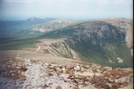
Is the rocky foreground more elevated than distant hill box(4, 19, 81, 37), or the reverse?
distant hill box(4, 19, 81, 37)

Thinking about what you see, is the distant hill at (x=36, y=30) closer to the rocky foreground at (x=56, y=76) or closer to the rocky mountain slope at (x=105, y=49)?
the rocky mountain slope at (x=105, y=49)

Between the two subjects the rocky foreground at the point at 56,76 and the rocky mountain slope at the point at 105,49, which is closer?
the rocky foreground at the point at 56,76

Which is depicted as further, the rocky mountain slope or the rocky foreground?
the rocky mountain slope

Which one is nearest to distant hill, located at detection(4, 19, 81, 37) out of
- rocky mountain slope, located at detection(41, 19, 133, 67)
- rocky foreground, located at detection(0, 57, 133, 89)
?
rocky mountain slope, located at detection(41, 19, 133, 67)

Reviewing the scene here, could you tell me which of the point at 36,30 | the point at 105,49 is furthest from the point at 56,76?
the point at 36,30

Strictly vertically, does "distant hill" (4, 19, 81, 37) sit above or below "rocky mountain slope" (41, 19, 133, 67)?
above

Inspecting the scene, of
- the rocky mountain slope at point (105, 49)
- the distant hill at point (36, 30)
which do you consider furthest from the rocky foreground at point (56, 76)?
the distant hill at point (36, 30)

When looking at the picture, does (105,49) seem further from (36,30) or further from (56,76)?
(56,76)

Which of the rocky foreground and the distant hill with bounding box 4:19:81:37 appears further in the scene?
the distant hill with bounding box 4:19:81:37

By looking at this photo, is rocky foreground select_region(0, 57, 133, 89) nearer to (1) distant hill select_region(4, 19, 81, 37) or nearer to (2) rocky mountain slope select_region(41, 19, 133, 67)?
(2) rocky mountain slope select_region(41, 19, 133, 67)
